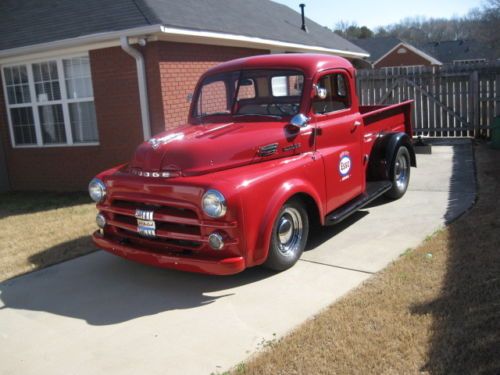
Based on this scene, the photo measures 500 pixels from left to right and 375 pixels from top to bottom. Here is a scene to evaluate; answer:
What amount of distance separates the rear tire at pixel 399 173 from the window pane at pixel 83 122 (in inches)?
225

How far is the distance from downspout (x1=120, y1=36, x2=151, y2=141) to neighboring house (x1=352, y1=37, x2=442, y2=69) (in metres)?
39.6

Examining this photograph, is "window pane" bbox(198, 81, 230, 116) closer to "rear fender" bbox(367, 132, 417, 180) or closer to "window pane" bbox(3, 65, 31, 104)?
"rear fender" bbox(367, 132, 417, 180)

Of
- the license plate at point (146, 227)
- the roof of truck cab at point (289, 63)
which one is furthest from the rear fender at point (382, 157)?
the license plate at point (146, 227)

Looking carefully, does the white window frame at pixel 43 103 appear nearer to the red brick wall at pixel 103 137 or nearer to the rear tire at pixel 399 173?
the red brick wall at pixel 103 137

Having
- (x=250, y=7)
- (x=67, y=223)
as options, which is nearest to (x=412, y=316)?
(x=67, y=223)


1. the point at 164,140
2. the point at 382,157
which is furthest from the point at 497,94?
the point at 164,140

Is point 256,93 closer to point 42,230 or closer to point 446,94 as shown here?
point 42,230

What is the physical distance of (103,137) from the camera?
975 cm

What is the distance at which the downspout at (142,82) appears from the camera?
8.71 metres

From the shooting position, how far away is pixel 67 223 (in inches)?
297

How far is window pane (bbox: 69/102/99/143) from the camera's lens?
995 cm

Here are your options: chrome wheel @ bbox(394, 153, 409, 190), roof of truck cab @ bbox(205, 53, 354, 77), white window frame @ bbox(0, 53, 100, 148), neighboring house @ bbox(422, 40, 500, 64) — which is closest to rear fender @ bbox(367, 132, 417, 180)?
chrome wheel @ bbox(394, 153, 409, 190)

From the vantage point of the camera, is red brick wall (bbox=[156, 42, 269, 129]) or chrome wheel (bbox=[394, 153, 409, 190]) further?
red brick wall (bbox=[156, 42, 269, 129])

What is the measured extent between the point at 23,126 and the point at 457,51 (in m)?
50.3
